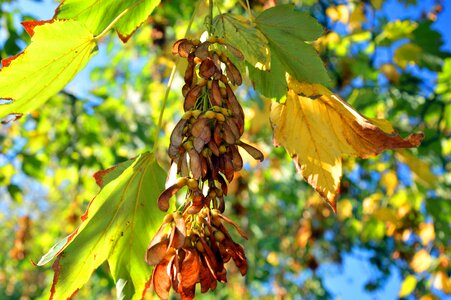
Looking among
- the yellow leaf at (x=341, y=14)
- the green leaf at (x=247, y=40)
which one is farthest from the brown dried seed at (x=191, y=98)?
the yellow leaf at (x=341, y=14)

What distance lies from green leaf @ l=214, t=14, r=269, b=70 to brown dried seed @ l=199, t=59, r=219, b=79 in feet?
0.27

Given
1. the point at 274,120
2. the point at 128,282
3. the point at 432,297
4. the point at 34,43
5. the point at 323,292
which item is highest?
the point at 34,43

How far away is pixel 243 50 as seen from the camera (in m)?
0.66

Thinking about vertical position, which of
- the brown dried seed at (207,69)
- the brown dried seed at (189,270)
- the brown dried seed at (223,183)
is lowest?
the brown dried seed at (189,270)

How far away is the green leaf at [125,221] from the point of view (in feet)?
2.18

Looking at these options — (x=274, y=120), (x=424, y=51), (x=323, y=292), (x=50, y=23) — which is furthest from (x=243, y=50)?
(x=323, y=292)

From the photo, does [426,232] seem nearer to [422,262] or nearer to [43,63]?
[422,262]

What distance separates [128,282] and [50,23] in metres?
0.35

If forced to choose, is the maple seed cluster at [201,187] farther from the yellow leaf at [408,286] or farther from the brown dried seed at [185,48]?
the yellow leaf at [408,286]

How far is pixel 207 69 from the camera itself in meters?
0.58

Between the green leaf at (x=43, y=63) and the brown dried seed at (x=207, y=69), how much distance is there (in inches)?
7.4

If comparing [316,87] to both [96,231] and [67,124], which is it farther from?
[67,124]

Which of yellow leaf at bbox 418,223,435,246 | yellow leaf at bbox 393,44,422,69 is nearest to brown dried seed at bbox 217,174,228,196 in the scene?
yellow leaf at bbox 393,44,422,69

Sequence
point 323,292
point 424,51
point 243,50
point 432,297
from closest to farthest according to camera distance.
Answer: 1. point 243,50
2. point 424,51
3. point 432,297
4. point 323,292
